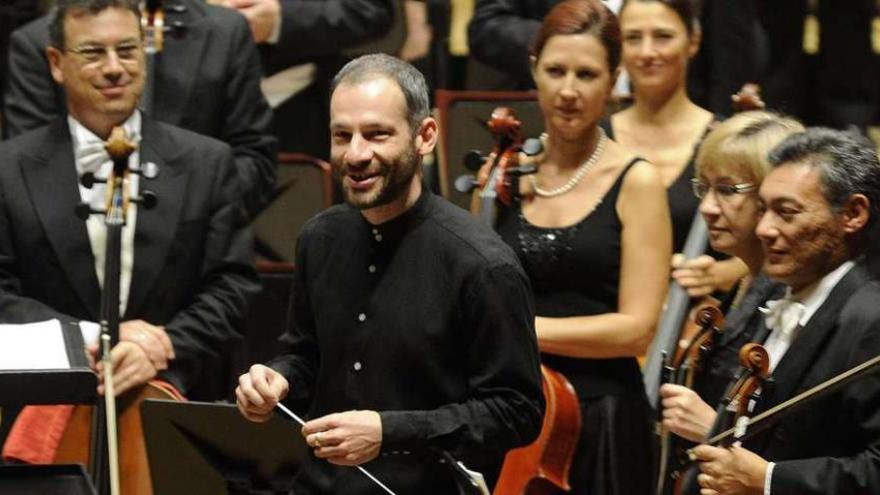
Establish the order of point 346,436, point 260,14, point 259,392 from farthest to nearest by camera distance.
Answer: point 260,14, point 259,392, point 346,436

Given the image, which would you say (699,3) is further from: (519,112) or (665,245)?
(665,245)

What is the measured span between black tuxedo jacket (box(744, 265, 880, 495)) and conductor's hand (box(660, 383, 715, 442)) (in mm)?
103

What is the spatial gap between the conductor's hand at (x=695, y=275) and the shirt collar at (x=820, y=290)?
2.94 ft

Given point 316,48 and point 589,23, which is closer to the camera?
point 589,23

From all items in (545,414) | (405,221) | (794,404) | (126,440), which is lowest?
(126,440)

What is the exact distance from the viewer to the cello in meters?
3.58

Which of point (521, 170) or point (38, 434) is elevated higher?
point (521, 170)

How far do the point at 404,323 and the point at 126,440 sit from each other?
92 centimetres

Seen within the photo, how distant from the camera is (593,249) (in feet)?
12.3

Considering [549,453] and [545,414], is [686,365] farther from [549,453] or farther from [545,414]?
[549,453]

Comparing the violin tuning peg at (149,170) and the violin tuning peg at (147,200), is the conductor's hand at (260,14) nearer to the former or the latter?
the violin tuning peg at (149,170)

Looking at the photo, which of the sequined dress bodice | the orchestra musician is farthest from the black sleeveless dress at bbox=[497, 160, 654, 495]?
the orchestra musician

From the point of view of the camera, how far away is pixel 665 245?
3785 millimetres

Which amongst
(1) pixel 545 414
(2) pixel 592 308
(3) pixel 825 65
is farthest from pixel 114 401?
(3) pixel 825 65
